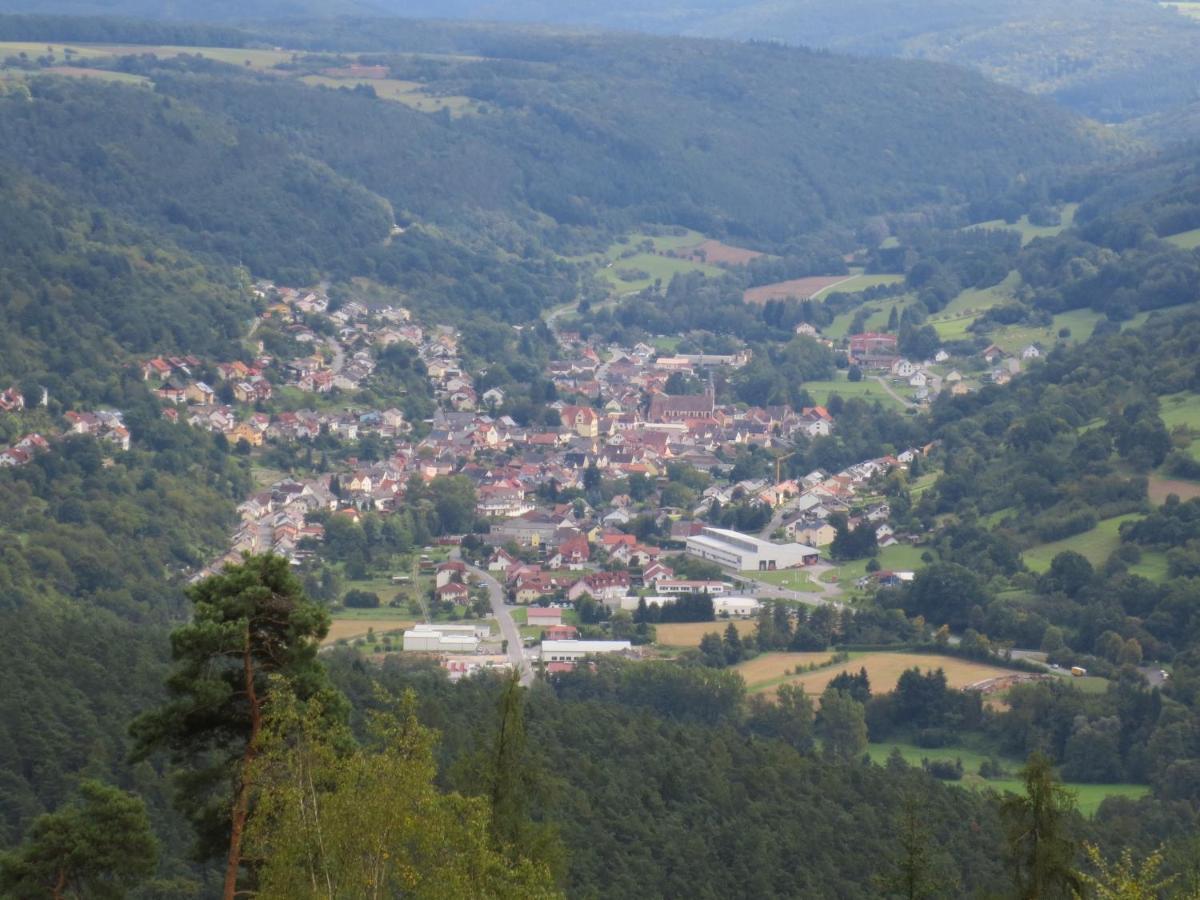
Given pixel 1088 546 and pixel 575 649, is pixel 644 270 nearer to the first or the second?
pixel 1088 546

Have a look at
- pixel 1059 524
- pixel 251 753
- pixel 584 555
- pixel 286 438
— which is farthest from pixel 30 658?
pixel 286 438

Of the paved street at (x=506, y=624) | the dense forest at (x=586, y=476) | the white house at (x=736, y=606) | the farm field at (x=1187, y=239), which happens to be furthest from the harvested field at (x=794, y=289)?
the white house at (x=736, y=606)

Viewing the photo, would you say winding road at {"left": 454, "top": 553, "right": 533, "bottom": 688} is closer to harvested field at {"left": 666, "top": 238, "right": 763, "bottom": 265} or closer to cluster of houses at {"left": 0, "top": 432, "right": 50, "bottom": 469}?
cluster of houses at {"left": 0, "top": 432, "right": 50, "bottom": 469}

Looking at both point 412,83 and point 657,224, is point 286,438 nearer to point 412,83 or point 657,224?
point 657,224

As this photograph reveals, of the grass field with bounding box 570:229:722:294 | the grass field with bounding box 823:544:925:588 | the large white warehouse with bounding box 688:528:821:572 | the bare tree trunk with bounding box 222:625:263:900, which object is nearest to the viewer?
the bare tree trunk with bounding box 222:625:263:900

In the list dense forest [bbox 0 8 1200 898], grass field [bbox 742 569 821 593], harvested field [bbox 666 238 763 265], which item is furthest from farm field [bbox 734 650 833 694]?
harvested field [bbox 666 238 763 265]

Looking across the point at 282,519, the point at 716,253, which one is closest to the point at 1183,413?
the point at 282,519

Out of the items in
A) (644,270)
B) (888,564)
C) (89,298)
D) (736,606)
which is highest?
(644,270)
